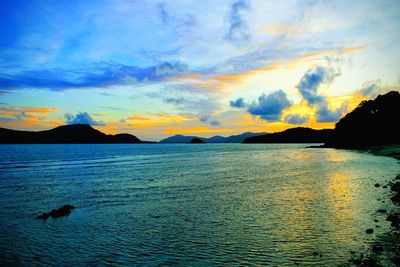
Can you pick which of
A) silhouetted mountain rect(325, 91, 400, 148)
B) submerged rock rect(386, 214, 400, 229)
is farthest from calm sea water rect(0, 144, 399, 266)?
silhouetted mountain rect(325, 91, 400, 148)

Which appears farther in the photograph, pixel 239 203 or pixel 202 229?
pixel 239 203

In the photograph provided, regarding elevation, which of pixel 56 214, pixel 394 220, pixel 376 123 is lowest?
pixel 56 214

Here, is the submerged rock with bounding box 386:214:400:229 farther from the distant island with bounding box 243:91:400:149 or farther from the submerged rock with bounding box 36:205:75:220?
the distant island with bounding box 243:91:400:149

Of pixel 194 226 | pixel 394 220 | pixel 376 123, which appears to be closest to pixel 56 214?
pixel 194 226

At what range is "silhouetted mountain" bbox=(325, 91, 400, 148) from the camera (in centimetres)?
15375

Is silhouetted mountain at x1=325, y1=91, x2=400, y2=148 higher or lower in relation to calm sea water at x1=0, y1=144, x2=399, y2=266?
higher

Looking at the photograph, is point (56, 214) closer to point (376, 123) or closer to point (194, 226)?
point (194, 226)

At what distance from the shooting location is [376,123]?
162625 mm

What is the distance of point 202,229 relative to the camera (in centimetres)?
2244

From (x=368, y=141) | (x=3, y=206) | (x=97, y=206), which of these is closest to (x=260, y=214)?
(x=97, y=206)

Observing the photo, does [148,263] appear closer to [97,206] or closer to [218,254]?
[218,254]

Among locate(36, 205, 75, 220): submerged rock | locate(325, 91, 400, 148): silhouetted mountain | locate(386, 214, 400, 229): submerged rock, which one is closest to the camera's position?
locate(386, 214, 400, 229): submerged rock

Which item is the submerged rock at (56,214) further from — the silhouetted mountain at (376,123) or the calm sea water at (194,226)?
the silhouetted mountain at (376,123)

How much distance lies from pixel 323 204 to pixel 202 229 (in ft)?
47.6
